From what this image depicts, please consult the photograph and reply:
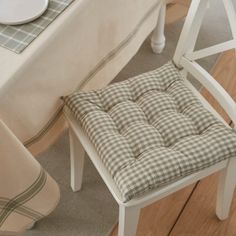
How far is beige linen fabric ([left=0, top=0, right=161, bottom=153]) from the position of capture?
773 millimetres

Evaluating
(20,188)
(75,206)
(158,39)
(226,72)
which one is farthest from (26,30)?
(226,72)

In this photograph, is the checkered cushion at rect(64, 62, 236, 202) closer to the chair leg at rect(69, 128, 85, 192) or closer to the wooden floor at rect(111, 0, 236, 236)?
the chair leg at rect(69, 128, 85, 192)

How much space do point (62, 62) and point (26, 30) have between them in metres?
0.14

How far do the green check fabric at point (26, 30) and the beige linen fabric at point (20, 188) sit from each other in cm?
17

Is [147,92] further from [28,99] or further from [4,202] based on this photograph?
[4,202]

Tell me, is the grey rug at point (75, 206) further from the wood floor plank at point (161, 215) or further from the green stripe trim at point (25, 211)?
the green stripe trim at point (25, 211)

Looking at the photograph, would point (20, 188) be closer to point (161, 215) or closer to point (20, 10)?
point (20, 10)

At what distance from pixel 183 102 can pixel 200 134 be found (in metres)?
0.11

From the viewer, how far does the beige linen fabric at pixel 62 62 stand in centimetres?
77

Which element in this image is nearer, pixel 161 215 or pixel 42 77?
pixel 42 77

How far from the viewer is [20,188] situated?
853 mm

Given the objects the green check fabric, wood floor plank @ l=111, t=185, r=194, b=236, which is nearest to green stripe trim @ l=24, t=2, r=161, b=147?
the green check fabric

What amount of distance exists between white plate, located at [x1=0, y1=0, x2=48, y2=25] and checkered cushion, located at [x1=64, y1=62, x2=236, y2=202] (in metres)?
0.26

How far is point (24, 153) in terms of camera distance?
0.80 m
